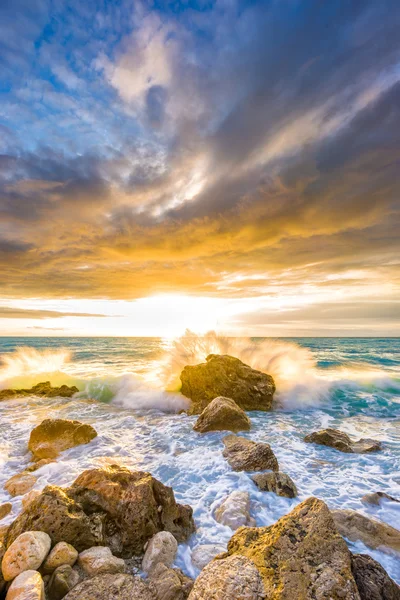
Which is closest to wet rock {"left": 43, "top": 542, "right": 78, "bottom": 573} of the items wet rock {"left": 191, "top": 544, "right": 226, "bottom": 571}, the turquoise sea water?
the turquoise sea water

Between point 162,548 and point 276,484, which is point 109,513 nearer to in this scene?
point 162,548

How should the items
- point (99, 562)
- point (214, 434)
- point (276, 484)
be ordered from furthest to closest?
point (214, 434) → point (276, 484) → point (99, 562)

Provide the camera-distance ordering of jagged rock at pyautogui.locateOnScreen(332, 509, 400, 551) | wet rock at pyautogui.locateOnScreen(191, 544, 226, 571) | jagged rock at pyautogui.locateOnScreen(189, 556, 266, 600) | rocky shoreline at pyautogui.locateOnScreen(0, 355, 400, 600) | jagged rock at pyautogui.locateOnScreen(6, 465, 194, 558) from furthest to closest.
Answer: jagged rock at pyautogui.locateOnScreen(332, 509, 400, 551) < wet rock at pyautogui.locateOnScreen(191, 544, 226, 571) < jagged rock at pyautogui.locateOnScreen(6, 465, 194, 558) < rocky shoreline at pyautogui.locateOnScreen(0, 355, 400, 600) < jagged rock at pyautogui.locateOnScreen(189, 556, 266, 600)

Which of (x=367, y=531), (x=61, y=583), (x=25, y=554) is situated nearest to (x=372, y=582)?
(x=367, y=531)

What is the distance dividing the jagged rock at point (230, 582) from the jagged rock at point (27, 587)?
1.66m

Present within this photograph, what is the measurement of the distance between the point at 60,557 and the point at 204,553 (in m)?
2.05

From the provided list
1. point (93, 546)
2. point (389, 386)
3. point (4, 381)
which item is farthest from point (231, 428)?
point (4, 381)

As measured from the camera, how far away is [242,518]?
5.21m

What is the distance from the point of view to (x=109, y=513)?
4.51 m

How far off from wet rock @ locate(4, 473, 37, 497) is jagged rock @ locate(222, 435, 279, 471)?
4.72m

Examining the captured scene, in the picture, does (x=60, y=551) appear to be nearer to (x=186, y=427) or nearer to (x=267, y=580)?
(x=267, y=580)

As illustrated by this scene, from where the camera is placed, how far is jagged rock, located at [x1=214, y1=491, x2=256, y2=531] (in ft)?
16.9

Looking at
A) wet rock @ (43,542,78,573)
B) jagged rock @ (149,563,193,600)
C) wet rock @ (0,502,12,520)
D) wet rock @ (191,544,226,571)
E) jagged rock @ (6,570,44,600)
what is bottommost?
wet rock @ (191,544,226,571)

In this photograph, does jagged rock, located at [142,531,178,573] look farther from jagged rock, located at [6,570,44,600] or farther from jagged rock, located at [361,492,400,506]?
jagged rock, located at [361,492,400,506]
